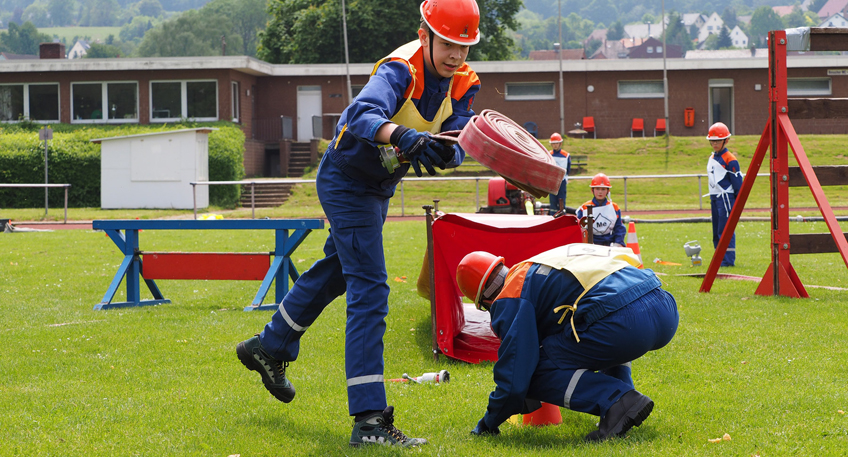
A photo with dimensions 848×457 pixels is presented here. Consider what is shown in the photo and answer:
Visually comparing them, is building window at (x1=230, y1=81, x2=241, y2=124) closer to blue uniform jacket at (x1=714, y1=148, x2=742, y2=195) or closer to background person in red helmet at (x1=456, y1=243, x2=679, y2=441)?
blue uniform jacket at (x1=714, y1=148, x2=742, y2=195)

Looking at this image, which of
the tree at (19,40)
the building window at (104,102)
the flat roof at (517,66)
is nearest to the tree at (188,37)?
the tree at (19,40)

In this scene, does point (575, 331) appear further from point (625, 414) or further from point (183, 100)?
point (183, 100)

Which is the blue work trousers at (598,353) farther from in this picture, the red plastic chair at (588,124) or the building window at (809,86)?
the building window at (809,86)

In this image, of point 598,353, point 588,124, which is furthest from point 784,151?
point 588,124

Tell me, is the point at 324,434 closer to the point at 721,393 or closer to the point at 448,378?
the point at 448,378

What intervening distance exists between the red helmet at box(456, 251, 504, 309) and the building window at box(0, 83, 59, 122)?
121 feet

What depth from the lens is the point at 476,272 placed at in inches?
157

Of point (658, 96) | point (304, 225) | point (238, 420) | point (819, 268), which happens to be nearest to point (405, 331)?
point (304, 225)

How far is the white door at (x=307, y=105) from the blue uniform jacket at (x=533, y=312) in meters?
35.4

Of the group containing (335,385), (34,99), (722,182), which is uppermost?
(34,99)

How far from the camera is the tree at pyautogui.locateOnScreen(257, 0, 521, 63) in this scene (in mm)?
44031

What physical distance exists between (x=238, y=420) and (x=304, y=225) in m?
3.56

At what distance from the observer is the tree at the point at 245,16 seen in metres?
157

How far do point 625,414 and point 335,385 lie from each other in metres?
2.02
